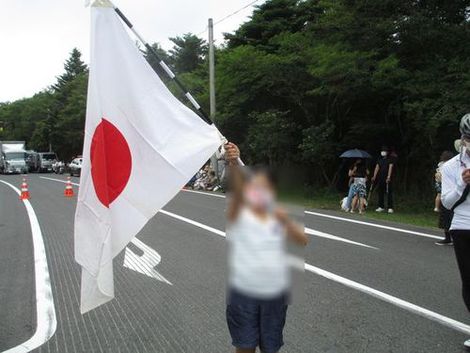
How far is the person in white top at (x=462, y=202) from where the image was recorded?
484 cm

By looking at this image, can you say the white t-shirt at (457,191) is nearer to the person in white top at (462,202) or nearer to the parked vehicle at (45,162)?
the person in white top at (462,202)

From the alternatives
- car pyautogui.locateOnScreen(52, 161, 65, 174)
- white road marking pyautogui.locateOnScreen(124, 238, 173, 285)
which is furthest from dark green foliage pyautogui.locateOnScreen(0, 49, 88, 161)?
white road marking pyautogui.locateOnScreen(124, 238, 173, 285)

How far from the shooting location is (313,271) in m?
7.86

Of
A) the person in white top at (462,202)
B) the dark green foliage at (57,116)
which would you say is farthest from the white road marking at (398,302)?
the dark green foliage at (57,116)

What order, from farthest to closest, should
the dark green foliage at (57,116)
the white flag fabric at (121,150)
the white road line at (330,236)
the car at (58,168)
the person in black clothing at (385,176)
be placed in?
the dark green foliage at (57,116), the car at (58,168), the person in black clothing at (385,176), the white road line at (330,236), the white flag fabric at (121,150)

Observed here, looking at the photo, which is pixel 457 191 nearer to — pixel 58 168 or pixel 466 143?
pixel 466 143

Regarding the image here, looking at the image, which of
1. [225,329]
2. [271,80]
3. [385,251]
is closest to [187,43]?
[271,80]

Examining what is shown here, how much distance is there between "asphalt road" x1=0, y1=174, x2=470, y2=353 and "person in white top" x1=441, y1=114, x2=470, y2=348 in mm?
725

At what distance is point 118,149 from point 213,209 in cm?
1248

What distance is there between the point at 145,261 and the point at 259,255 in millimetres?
6169

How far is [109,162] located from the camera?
4043 millimetres

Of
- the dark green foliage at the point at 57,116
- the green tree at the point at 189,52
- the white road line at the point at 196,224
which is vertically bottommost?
the white road line at the point at 196,224

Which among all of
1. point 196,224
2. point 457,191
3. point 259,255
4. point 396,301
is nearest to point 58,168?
point 196,224

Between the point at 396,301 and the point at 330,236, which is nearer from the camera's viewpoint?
the point at 396,301
